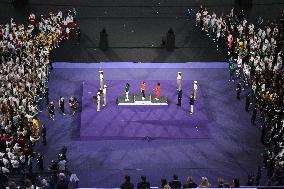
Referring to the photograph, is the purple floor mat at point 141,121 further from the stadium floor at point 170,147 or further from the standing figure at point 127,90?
the standing figure at point 127,90

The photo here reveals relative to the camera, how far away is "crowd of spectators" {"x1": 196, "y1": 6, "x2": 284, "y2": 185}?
22.0 metres

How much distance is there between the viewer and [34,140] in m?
22.5

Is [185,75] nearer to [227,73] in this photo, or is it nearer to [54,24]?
[227,73]

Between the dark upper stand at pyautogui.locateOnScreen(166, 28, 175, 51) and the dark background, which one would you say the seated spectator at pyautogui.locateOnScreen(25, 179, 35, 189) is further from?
the dark upper stand at pyautogui.locateOnScreen(166, 28, 175, 51)

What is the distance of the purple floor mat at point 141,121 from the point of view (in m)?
23.7

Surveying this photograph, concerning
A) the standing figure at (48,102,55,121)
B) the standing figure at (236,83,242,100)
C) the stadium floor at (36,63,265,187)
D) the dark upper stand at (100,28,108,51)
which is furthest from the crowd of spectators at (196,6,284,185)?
the standing figure at (48,102,55,121)

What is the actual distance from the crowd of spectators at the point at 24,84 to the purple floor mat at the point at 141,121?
205 cm

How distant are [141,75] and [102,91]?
291 centimetres

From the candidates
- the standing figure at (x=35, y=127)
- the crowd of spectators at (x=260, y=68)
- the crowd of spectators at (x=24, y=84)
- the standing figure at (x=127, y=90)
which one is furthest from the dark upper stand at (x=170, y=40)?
the standing figure at (x=35, y=127)

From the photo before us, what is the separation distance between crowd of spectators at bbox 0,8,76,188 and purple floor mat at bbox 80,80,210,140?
2048 millimetres

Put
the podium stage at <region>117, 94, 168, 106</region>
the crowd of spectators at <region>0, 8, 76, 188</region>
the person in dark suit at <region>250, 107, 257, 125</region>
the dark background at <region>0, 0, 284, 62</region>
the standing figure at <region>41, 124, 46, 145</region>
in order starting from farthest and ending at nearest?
1. the dark background at <region>0, 0, 284, 62</region>
2. the podium stage at <region>117, 94, 168, 106</region>
3. the person in dark suit at <region>250, 107, 257, 125</region>
4. the standing figure at <region>41, 124, 46, 145</region>
5. the crowd of spectators at <region>0, 8, 76, 188</region>

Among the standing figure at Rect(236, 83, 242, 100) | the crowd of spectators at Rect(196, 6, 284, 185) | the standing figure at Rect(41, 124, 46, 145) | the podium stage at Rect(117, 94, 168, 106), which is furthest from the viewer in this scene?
the standing figure at Rect(236, 83, 242, 100)

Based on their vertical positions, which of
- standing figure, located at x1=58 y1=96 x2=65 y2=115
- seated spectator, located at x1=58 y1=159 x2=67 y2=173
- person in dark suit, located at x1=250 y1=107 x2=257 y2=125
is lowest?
seated spectator, located at x1=58 y1=159 x2=67 y2=173

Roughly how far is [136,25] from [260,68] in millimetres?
8879
